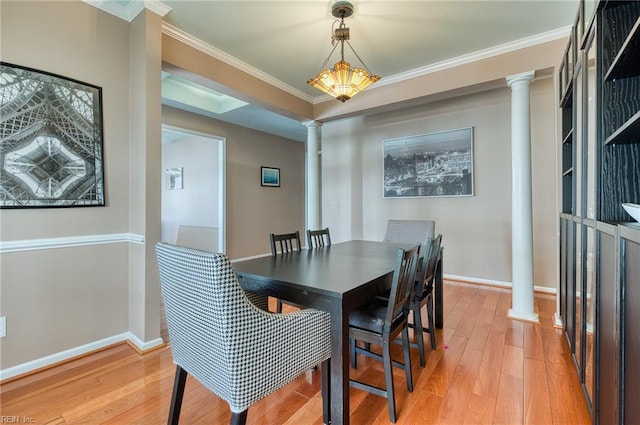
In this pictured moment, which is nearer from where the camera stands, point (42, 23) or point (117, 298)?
point (42, 23)

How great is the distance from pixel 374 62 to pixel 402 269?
2.48 meters

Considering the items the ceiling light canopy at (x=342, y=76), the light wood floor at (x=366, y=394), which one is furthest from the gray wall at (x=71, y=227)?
the ceiling light canopy at (x=342, y=76)

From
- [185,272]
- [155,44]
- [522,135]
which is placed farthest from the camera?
[522,135]

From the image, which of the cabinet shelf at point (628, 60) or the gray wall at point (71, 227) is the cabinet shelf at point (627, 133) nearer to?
the cabinet shelf at point (628, 60)

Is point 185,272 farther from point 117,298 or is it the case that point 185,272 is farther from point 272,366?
point 117,298

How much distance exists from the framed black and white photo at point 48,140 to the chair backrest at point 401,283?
2.18 metres

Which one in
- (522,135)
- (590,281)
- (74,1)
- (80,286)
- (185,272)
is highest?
(74,1)

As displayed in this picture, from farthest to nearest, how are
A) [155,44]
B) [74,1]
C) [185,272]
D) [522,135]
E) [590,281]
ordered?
[522,135] < [155,44] < [74,1] < [590,281] < [185,272]

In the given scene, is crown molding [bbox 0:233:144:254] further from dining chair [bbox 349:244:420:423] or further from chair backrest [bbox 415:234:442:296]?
chair backrest [bbox 415:234:442:296]

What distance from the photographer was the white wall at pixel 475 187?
3.55 metres

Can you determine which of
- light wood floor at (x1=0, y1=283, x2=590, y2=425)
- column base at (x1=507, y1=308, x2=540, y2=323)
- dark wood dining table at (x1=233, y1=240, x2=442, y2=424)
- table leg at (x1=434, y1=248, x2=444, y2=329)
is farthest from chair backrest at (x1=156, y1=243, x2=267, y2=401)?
column base at (x1=507, y1=308, x2=540, y2=323)

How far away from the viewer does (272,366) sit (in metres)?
1.16

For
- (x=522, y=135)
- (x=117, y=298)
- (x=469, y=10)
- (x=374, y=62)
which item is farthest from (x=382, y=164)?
(x=117, y=298)

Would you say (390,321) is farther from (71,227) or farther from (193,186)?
(193,186)
